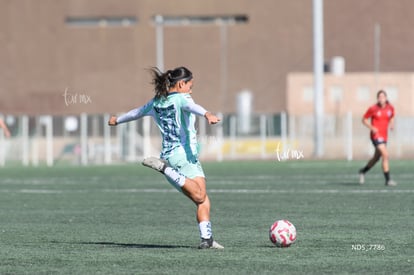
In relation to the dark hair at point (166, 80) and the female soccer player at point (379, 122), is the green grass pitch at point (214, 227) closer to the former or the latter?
the female soccer player at point (379, 122)

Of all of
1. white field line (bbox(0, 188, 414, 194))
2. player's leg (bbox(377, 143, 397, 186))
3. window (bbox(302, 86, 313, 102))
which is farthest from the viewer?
window (bbox(302, 86, 313, 102))

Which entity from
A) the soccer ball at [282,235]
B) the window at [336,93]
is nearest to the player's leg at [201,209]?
the soccer ball at [282,235]

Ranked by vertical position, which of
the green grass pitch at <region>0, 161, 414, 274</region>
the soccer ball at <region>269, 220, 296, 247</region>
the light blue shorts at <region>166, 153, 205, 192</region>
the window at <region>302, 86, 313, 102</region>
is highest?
the window at <region>302, 86, 313, 102</region>

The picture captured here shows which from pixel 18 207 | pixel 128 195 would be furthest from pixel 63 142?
pixel 18 207

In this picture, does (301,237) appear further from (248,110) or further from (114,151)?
(248,110)

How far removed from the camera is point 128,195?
24.5 metres

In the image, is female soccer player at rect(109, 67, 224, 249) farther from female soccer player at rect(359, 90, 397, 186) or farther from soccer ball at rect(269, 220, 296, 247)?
female soccer player at rect(359, 90, 397, 186)

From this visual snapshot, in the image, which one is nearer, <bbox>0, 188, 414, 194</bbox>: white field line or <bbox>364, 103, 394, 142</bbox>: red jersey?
<bbox>0, 188, 414, 194</bbox>: white field line

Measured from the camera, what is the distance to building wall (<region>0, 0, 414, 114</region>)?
80.9 metres

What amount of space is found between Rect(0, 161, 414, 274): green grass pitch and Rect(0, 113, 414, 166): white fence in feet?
75.6

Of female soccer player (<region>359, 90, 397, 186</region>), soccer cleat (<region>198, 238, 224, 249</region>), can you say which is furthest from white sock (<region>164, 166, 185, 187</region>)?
female soccer player (<region>359, 90, 397, 186</region>)

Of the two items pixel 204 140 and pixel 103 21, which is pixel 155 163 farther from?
pixel 103 21

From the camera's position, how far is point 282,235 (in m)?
12.9

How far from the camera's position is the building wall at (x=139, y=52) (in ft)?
265
